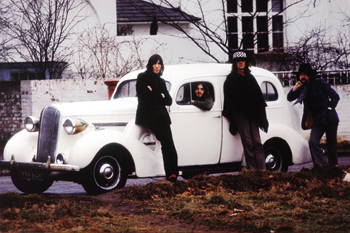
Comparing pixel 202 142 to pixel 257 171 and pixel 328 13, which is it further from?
pixel 328 13

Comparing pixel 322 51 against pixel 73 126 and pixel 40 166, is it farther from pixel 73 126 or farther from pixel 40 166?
pixel 40 166

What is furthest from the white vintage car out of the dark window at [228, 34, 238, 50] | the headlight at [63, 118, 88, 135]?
the dark window at [228, 34, 238, 50]

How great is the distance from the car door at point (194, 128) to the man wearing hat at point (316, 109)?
144cm

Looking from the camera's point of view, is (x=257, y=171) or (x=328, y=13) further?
(x=328, y=13)

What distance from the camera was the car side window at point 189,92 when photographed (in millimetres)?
13148

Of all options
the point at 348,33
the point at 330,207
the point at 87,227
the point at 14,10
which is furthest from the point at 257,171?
the point at 14,10

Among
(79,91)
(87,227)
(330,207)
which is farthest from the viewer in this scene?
(79,91)

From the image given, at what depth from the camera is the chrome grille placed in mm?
12289

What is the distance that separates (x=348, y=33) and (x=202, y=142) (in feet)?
41.3

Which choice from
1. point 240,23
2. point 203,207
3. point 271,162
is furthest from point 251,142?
point 240,23

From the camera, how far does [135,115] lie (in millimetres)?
12562

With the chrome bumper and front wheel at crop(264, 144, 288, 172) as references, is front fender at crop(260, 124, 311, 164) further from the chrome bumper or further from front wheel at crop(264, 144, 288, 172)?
the chrome bumper

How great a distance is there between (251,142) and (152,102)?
5.81 feet

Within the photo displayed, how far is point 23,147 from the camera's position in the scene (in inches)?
499
